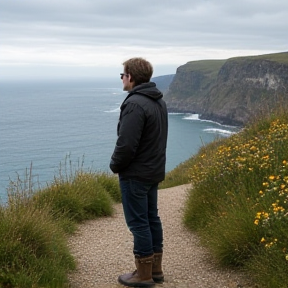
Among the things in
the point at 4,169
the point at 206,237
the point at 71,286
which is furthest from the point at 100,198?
the point at 4,169

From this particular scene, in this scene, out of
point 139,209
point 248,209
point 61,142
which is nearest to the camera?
point 139,209

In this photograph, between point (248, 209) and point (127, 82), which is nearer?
point (127, 82)

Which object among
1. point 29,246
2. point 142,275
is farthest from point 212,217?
point 29,246

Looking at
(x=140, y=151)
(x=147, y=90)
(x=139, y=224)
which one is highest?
(x=147, y=90)

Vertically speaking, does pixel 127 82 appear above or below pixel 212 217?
above

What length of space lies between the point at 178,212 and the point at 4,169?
31486 mm

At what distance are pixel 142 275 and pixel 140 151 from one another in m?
1.25

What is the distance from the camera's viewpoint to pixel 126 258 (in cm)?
627

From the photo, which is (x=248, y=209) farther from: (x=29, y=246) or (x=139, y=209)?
(x=29, y=246)

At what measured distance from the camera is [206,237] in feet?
21.2

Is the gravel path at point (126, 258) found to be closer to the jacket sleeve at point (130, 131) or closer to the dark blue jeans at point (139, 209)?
the dark blue jeans at point (139, 209)

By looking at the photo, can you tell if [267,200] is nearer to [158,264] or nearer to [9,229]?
[158,264]

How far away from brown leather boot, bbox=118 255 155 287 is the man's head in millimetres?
1656

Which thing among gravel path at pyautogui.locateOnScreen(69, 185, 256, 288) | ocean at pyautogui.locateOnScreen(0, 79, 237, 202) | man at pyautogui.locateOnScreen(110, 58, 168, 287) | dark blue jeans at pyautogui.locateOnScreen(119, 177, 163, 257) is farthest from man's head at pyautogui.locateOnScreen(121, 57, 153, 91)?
ocean at pyautogui.locateOnScreen(0, 79, 237, 202)
